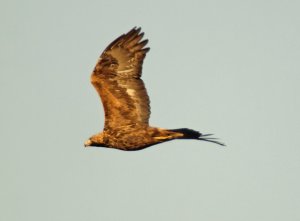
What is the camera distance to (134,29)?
13.5m

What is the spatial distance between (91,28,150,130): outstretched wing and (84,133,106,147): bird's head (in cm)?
35

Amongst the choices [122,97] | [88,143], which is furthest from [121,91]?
[88,143]

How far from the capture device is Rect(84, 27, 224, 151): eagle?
12.9m

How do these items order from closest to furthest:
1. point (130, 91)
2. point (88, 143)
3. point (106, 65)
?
point (130, 91) → point (106, 65) → point (88, 143)

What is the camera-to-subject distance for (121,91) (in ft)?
42.8

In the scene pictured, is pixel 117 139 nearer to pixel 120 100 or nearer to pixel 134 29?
pixel 120 100

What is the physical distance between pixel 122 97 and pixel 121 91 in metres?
0.16

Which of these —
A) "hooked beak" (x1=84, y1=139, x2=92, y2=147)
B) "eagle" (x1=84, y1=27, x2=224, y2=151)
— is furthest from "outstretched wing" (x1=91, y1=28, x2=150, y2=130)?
"hooked beak" (x1=84, y1=139, x2=92, y2=147)

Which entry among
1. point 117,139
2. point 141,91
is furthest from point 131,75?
point 117,139

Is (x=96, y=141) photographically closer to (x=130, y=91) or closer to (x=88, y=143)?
(x=88, y=143)

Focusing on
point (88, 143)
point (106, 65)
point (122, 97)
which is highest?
point (106, 65)

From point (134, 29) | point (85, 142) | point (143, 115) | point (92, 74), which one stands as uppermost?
point (134, 29)

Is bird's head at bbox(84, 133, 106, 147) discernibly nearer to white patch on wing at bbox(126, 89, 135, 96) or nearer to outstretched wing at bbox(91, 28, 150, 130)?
outstretched wing at bbox(91, 28, 150, 130)

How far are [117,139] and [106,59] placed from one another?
6.86ft
